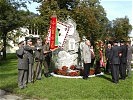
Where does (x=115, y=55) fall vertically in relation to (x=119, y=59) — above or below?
above

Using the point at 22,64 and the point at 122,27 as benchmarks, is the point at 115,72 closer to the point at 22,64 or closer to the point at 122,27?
the point at 22,64

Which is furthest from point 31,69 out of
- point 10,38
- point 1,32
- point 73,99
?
point 10,38

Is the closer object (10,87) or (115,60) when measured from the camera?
(10,87)

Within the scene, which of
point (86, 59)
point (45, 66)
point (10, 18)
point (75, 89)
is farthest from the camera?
point (10, 18)

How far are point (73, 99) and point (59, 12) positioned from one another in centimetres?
1055

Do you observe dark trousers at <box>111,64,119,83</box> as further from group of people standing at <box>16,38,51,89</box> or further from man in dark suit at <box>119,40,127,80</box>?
group of people standing at <box>16,38,51,89</box>

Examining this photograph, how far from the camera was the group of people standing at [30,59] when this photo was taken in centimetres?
1313

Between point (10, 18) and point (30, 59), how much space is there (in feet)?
69.1

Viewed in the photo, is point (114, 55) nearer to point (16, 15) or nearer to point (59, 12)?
point (59, 12)

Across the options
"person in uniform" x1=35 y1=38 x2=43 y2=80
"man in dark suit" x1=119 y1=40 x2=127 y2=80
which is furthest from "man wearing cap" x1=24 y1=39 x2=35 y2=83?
"man in dark suit" x1=119 y1=40 x2=127 y2=80

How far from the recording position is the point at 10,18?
34.4m

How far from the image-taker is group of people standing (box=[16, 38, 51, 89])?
13.1 meters

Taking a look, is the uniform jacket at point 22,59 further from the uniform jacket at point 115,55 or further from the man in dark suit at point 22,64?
the uniform jacket at point 115,55

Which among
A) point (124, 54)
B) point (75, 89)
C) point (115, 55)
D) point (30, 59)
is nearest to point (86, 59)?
point (115, 55)
